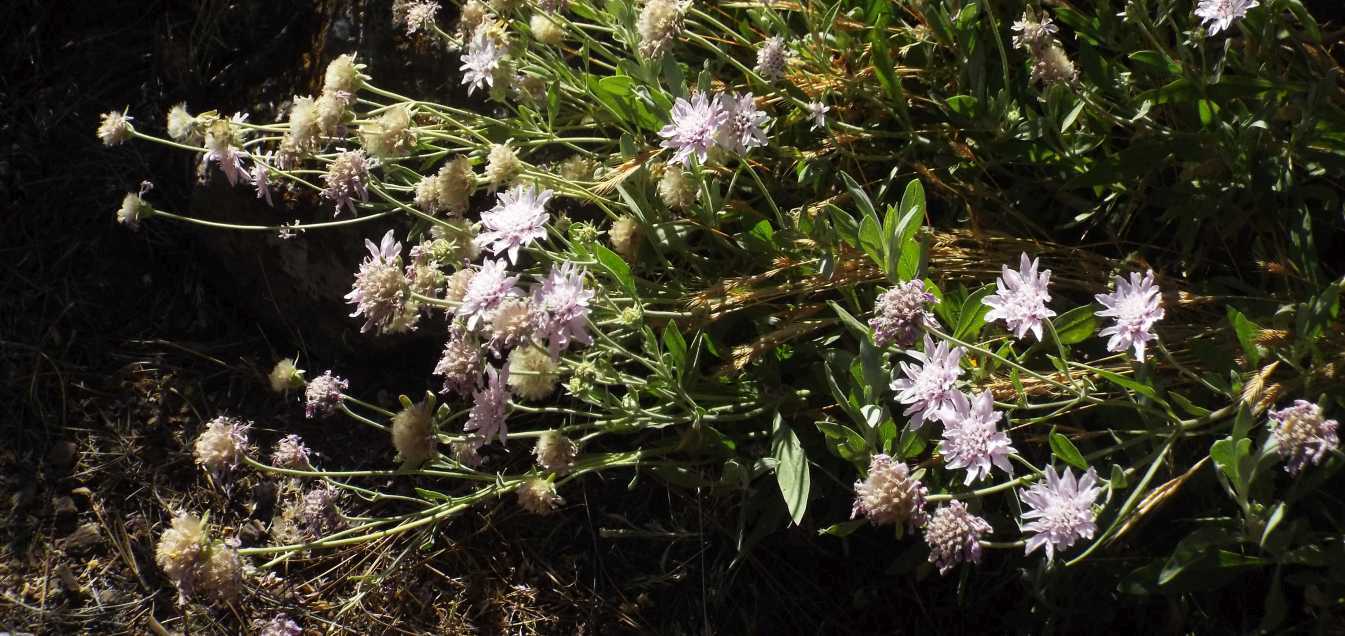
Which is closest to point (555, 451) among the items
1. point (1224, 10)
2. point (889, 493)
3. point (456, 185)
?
point (456, 185)

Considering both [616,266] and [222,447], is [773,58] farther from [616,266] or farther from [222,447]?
[222,447]

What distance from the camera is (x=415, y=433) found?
1732 mm

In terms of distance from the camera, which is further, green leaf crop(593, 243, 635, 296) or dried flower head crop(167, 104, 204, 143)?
dried flower head crop(167, 104, 204, 143)

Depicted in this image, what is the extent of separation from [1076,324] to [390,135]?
1.10 metres

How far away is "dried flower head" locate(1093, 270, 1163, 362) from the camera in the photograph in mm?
1392

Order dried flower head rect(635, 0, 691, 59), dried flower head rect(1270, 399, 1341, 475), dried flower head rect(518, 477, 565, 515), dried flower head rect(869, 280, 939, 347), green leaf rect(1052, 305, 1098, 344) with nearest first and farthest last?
dried flower head rect(1270, 399, 1341, 475) < dried flower head rect(869, 280, 939, 347) < green leaf rect(1052, 305, 1098, 344) < dried flower head rect(635, 0, 691, 59) < dried flower head rect(518, 477, 565, 515)

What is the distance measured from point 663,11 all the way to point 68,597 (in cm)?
198

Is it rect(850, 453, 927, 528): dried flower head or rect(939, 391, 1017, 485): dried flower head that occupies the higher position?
rect(939, 391, 1017, 485): dried flower head

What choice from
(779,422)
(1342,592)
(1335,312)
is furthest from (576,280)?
(1342,592)

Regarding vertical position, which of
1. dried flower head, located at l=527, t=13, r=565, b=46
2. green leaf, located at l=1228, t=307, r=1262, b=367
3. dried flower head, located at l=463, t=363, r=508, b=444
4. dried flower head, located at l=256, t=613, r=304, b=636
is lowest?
dried flower head, located at l=256, t=613, r=304, b=636

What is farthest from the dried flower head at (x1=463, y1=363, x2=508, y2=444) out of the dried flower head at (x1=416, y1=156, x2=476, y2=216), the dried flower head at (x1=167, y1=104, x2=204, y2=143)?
the dried flower head at (x1=167, y1=104, x2=204, y2=143)

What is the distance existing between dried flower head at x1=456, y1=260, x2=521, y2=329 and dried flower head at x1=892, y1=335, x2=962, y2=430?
553mm

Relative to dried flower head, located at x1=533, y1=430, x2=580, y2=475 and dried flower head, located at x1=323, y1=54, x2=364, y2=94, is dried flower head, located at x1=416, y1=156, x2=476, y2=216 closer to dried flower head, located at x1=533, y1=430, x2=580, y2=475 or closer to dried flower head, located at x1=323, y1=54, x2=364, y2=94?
dried flower head, located at x1=323, y1=54, x2=364, y2=94

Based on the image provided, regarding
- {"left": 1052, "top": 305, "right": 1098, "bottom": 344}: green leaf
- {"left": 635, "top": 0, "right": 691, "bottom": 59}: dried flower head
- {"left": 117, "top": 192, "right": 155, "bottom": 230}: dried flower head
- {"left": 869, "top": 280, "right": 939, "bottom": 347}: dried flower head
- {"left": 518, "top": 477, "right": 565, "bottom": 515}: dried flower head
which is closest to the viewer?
{"left": 869, "top": 280, "right": 939, "bottom": 347}: dried flower head
